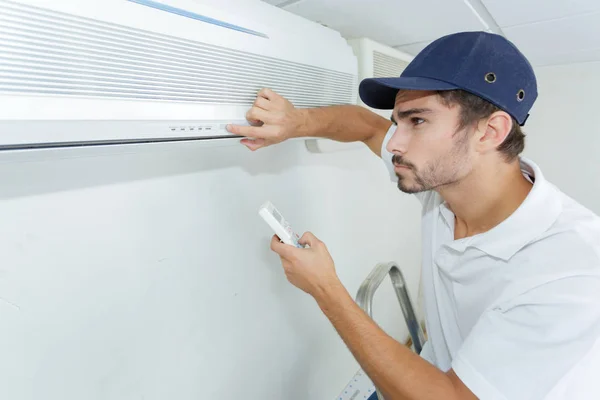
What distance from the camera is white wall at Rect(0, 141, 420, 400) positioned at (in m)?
0.65

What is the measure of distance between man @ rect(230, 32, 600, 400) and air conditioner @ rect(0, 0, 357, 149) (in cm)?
10

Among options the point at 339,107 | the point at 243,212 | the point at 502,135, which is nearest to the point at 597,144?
the point at 502,135

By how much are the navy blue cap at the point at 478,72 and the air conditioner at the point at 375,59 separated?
0.38m

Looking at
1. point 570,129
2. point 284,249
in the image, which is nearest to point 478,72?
point 284,249

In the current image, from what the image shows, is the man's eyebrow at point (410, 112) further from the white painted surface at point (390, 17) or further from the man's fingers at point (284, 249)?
the man's fingers at point (284, 249)

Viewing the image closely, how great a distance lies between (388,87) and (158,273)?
0.75 metres

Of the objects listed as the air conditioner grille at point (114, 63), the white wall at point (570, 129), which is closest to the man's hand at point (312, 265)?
the air conditioner grille at point (114, 63)

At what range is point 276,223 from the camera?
0.81 meters

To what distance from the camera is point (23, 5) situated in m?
0.44

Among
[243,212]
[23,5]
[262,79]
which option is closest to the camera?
[23,5]

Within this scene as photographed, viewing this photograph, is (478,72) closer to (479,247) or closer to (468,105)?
(468,105)

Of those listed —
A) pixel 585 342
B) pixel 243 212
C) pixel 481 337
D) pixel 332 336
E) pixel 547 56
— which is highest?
pixel 243 212

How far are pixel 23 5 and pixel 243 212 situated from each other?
2.29 ft

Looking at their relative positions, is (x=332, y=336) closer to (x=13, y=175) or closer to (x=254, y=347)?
(x=254, y=347)
